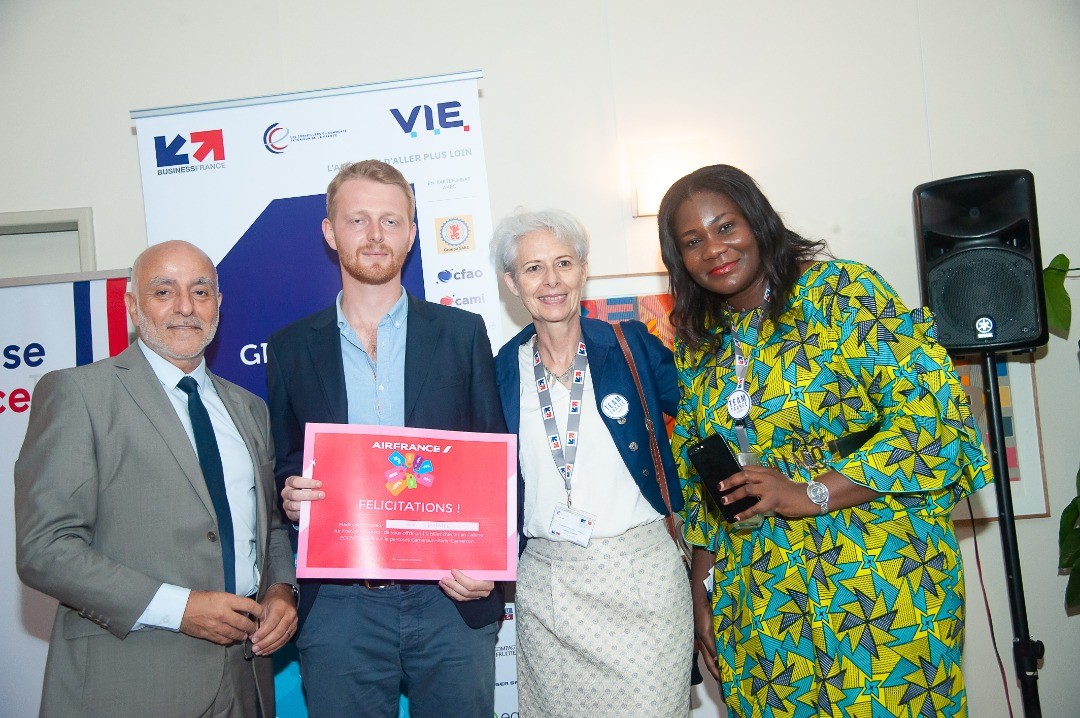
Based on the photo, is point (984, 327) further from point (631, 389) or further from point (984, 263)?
point (631, 389)

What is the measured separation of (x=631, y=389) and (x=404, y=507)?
85cm

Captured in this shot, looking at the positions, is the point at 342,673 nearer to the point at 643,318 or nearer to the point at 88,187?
the point at 643,318

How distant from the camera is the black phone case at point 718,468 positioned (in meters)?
2.17

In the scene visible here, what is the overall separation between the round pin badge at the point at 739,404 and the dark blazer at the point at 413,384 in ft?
2.50

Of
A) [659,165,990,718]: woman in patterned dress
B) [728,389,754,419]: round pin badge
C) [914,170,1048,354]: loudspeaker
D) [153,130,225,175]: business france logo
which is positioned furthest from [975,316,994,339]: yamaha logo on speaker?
[153,130,225,175]: business france logo

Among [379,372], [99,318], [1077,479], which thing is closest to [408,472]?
[379,372]

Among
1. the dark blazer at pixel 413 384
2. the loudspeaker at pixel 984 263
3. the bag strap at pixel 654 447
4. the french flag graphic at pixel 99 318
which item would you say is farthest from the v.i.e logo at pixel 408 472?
the loudspeaker at pixel 984 263

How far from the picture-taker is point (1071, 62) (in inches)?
163

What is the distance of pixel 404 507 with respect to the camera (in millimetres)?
2285

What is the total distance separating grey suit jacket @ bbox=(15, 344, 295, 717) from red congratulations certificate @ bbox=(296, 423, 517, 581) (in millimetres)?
350

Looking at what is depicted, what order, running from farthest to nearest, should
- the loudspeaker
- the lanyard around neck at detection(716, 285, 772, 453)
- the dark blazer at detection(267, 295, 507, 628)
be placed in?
1. the loudspeaker
2. the dark blazer at detection(267, 295, 507, 628)
3. the lanyard around neck at detection(716, 285, 772, 453)

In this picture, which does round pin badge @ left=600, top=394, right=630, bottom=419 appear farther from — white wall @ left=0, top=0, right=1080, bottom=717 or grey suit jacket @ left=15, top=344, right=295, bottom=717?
white wall @ left=0, top=0, right=1080, bottom=717

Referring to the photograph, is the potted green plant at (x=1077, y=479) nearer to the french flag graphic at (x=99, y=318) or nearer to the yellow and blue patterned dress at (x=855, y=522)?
the yellow and blue patterned dress at (x=855, y=522)

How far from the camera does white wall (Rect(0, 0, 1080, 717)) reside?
13.4ft
